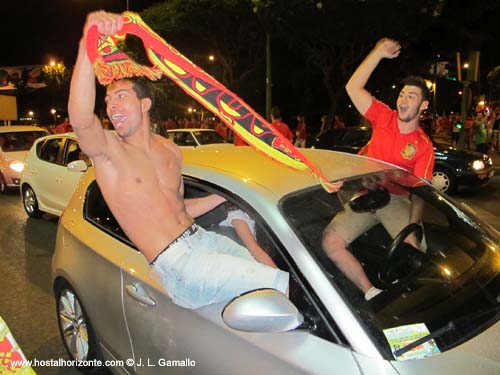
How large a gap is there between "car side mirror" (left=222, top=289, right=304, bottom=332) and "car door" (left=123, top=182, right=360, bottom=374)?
94 millimetres

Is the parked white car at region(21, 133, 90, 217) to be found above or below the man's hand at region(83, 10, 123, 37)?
below

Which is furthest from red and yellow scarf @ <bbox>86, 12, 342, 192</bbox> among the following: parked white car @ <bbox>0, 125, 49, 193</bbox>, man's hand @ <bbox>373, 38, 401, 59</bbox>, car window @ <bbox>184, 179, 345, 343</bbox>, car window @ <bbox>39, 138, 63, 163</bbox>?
parked white car @ <bbox>0, 125, 49, 193</bbox>

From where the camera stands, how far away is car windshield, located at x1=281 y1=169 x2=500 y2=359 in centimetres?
194

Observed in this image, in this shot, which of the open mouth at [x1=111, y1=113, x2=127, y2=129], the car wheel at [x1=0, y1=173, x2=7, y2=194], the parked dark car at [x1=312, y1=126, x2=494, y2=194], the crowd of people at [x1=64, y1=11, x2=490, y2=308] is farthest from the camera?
the car wheel at [x1=0, y1=173, x2=7, y2=194]

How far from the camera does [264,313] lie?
5.96ft

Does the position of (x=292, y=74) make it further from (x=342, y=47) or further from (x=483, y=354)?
(x=483, y=354)

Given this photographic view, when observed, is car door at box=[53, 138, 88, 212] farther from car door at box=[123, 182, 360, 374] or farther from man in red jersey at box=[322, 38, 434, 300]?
car door at box=[123, 182, 360, 374]

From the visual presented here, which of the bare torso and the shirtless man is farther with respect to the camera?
the bare torso

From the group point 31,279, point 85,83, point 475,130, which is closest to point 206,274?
point 85,83

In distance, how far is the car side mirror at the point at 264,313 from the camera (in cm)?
182

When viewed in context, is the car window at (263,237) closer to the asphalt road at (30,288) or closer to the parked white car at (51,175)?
the asphalt road at (30,288)

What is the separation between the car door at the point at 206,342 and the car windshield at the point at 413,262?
0.67 ft

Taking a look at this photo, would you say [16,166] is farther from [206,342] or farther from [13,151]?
[206,342]

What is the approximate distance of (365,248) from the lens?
274 centimetres
